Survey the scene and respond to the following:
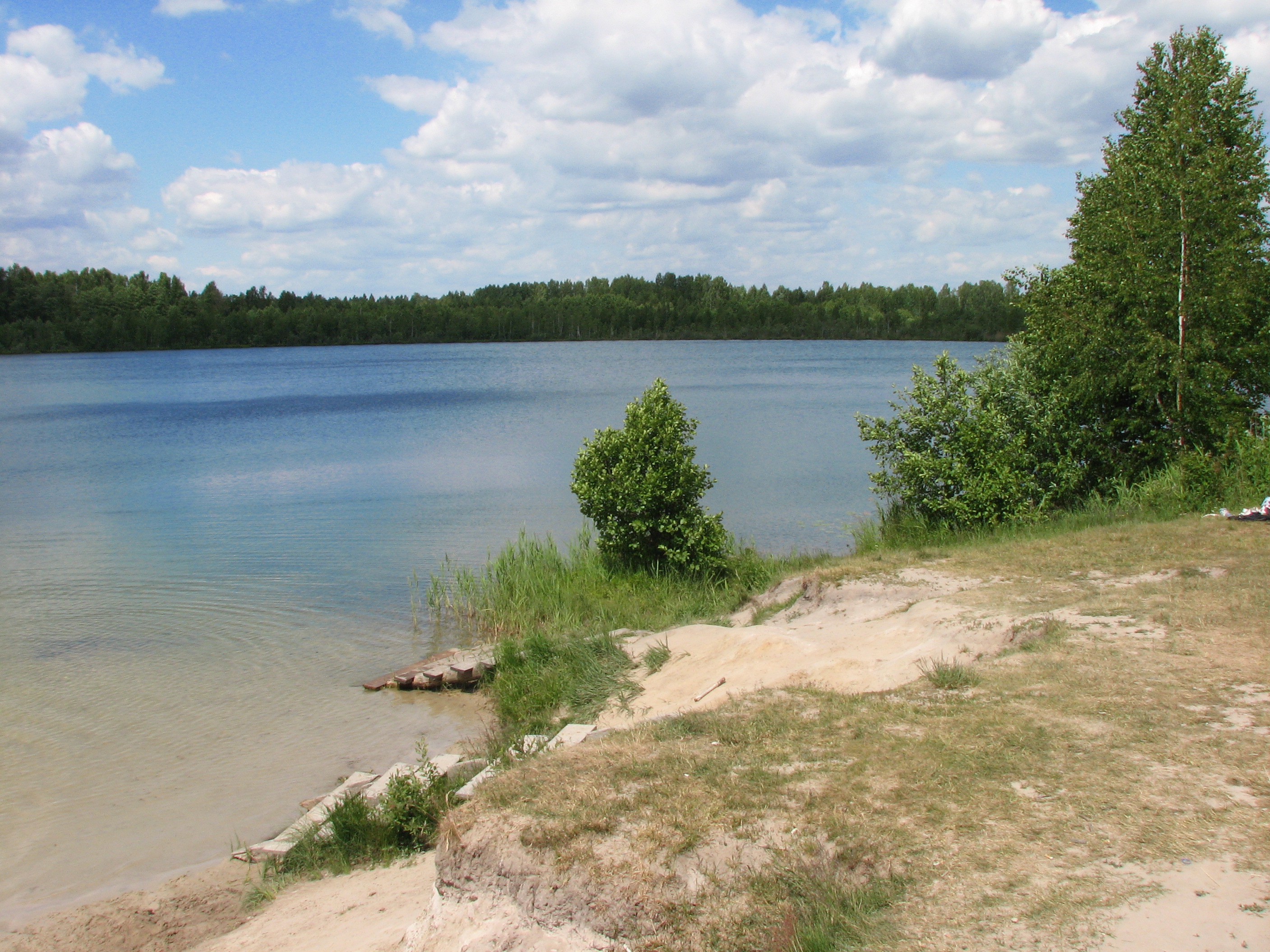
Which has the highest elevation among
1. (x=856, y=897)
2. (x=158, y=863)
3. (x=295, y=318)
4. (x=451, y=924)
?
(x=295, y=318)

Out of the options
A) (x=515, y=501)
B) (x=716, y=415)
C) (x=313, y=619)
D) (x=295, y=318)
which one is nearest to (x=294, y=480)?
(x=515, y=501)

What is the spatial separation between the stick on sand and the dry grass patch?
1.06 metres

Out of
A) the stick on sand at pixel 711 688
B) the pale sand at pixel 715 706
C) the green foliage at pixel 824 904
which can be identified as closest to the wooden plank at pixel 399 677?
the pale sand at pixel 715 706

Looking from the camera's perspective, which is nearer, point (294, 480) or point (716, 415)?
point (294, 480)

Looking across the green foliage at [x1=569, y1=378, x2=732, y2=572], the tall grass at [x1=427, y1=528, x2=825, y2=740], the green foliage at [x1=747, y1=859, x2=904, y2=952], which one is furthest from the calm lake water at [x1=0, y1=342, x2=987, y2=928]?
the green foliage at [x1=747, y1=859, x2=904, y2=952]

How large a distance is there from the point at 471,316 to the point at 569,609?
→ 139671 millimetres

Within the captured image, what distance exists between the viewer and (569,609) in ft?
43.3

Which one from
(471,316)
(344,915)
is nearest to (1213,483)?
(344,915)

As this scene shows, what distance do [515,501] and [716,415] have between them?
58.6ft

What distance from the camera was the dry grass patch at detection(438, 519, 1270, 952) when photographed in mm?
4215

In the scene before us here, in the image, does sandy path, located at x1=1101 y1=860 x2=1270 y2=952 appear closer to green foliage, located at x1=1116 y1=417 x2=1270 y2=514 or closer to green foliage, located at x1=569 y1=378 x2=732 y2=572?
green foliage, located at x1=569 y1=378 x2=732 y2=572

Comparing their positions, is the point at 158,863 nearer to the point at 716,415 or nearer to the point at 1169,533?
the point at 1169,533

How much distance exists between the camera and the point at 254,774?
29.8 feet

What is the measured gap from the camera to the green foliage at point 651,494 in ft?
45.3
